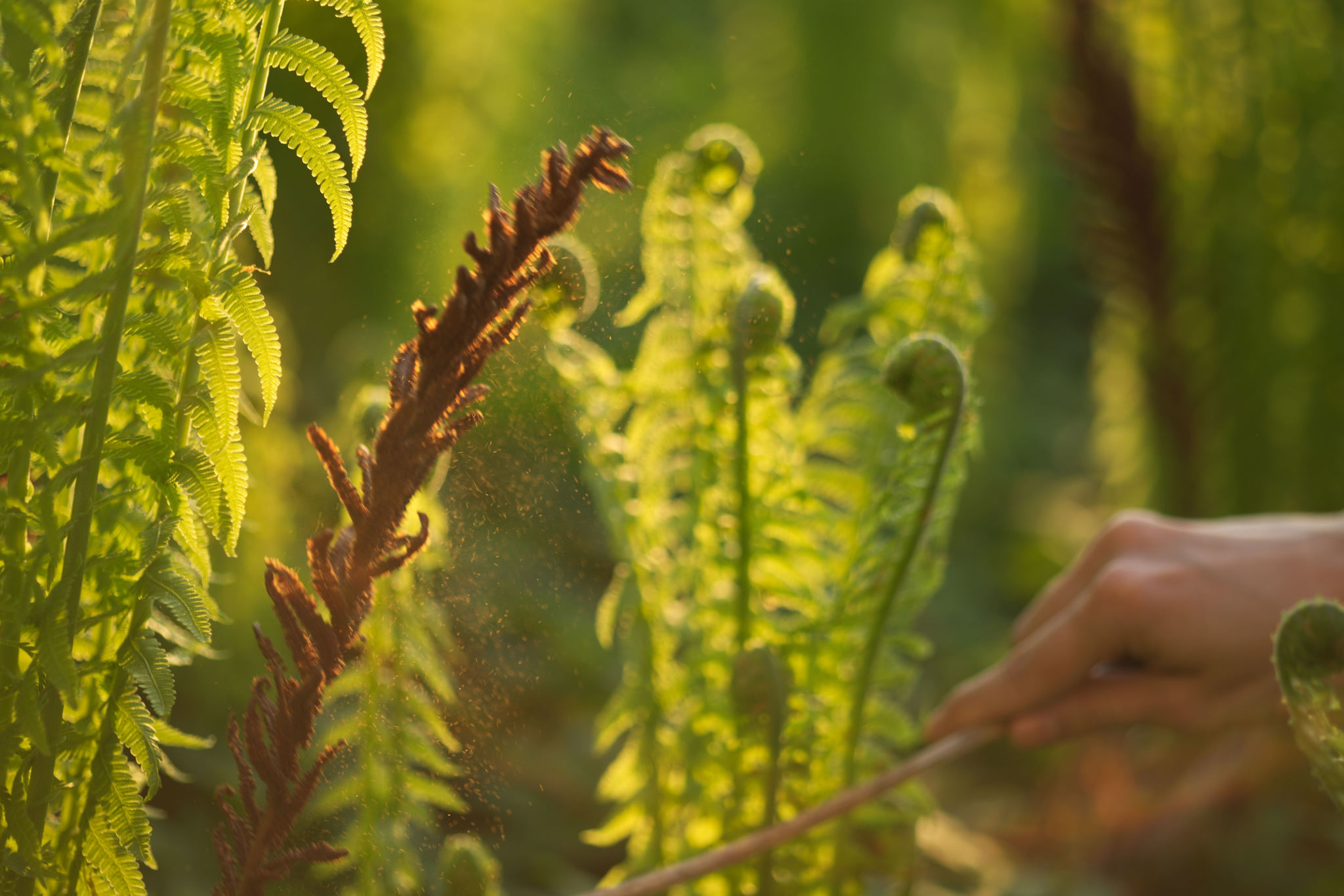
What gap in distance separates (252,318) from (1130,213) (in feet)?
3.16

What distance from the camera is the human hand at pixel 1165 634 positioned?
0.44 metres

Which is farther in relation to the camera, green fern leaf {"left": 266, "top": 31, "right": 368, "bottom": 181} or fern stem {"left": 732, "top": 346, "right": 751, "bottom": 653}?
fern stem {"left": 732, "top": 346, "right": 751, "bottom": 653}

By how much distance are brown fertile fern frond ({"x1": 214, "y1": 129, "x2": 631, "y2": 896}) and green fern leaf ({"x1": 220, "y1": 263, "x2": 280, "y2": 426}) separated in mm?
18

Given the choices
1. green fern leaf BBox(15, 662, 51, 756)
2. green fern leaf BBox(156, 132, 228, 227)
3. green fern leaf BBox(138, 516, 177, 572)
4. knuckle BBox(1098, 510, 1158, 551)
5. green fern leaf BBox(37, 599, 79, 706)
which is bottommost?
knuckle BBox(1098, 510, 1158, 551)

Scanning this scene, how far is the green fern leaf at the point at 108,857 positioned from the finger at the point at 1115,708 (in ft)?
1.33

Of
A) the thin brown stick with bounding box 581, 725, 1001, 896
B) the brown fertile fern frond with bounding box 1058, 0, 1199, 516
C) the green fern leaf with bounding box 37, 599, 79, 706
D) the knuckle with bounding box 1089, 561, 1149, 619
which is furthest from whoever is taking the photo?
A: the brown fertile fern frond with bounding box 1058, 0, 1199, 516

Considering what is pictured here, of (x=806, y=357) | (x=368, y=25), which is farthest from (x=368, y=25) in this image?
(x=806, y=357)

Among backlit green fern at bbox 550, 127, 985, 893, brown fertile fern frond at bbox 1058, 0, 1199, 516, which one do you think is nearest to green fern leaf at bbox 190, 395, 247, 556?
backlit green fern at bbox 550, 127, 985, 893

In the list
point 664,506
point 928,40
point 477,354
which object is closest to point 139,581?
point 477,354

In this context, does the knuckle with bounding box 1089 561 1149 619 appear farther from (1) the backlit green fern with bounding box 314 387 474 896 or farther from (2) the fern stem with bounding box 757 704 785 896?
(1) the backlit green fern with bounding box 314 387 474 896

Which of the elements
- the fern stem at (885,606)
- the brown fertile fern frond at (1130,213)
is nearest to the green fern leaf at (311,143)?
the fern stem at (885,606)

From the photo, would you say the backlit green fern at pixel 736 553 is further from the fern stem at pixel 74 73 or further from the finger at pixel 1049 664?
the fern stem at pixel 74 73

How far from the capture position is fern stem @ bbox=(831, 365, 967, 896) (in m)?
A: 0.36

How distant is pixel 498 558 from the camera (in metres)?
0.35
